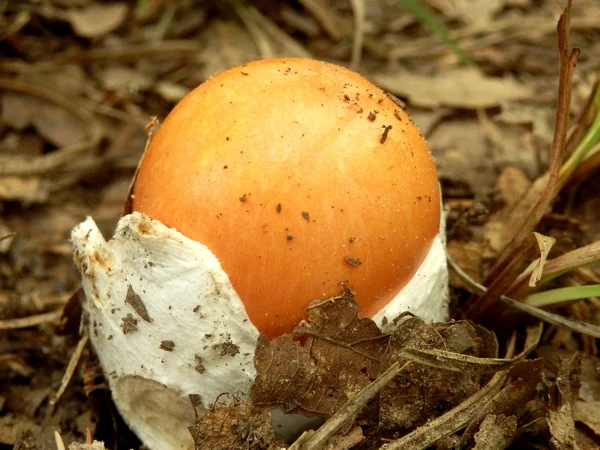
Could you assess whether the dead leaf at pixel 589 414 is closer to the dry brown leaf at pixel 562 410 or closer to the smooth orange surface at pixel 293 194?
the dry brown leaf at pixel 562 410

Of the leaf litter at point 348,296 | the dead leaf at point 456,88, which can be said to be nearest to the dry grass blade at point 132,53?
the leaf litter at point 348,296

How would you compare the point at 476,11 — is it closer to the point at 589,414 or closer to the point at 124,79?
the point at 124,79

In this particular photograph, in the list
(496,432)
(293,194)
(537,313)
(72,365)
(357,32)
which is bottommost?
(72,365)

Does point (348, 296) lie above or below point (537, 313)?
above

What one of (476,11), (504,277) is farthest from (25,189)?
(476,11)

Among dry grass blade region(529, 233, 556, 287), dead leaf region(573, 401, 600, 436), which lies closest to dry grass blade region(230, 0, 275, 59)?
dry grass blade region(529, 233, 556, 287)

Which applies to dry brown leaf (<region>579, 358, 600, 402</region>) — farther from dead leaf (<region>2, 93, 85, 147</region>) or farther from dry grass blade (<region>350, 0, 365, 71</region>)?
dead leaf (<region>2, 93, 85, 147</region>)

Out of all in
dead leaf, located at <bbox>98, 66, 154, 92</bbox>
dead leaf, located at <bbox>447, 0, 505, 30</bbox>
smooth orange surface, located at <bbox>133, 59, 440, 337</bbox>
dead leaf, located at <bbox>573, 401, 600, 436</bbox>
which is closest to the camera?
smooth orange surface, located at <bbox>133, 59, 440, 337</bbox>

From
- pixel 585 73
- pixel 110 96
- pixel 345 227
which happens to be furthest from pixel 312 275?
pixel 585 73
